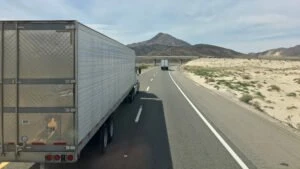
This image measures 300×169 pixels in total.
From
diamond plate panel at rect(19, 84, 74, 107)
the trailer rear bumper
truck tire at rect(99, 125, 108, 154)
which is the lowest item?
truck tire at rect(99, 125, 108, 154)

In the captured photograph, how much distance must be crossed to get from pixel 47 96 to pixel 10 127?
2.74 ft

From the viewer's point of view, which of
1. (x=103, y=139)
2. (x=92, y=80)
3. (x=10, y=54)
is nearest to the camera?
(x=10, y=54)

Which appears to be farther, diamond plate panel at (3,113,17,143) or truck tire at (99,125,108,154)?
truck tire at (99,125,108,154)

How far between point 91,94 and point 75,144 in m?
1.48

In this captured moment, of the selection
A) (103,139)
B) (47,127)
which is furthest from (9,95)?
(103,139)

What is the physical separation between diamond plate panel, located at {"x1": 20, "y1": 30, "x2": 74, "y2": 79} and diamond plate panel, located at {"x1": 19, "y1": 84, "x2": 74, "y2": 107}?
0.76ft

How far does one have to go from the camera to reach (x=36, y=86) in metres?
6.55

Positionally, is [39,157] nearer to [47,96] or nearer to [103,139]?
[47,96]

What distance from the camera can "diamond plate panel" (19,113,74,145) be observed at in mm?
6559

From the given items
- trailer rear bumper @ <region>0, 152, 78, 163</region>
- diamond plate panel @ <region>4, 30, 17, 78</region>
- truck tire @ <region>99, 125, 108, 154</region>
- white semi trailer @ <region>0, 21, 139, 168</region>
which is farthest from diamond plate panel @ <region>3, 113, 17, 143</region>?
truck tire @ <region>99, 125, 108, 154</region>

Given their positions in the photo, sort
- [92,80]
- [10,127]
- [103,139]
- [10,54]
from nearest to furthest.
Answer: [10,54] < [10,127] < [92,80] < [103,139]

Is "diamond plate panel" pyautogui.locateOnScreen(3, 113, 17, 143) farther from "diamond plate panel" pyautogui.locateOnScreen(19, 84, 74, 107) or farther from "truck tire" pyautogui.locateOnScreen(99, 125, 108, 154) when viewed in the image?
"truck tire" pyautogui.locateOnScreen(99, 125, 108, 154)

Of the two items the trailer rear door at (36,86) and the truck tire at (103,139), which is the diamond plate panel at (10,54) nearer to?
the trailer rear door at (36,86)

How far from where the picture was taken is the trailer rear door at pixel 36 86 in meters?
6.49
